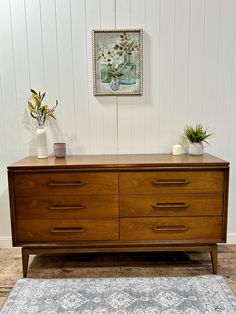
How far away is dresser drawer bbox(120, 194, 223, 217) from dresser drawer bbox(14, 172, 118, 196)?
15 centimetres

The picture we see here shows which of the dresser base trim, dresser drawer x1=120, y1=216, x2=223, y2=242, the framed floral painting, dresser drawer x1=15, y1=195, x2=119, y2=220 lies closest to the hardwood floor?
the dresser base trim

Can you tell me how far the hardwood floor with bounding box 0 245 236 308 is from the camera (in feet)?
6.64

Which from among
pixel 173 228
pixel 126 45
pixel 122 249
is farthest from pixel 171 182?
pixel 126 45

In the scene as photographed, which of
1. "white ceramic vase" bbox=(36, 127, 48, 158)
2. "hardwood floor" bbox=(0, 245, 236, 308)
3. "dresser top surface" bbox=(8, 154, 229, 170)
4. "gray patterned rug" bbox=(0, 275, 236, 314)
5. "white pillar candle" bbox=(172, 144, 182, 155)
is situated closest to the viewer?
"gray patterned rug" bbox=(0, 275, 236, 314)

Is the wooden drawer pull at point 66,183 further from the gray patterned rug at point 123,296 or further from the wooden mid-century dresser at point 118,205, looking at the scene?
the gray patterned rug at point 123,296

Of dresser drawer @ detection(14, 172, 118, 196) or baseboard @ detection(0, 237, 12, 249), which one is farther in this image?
baseboard @ detection(0, 237, 12, 249)

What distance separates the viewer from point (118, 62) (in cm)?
227

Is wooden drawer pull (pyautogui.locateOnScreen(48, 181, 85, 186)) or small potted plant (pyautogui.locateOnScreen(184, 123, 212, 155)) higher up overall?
small potted plant (pyautogui.locateOnScreen(184, 123, 212, 155))

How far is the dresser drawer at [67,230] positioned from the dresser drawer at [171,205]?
5.8 inches

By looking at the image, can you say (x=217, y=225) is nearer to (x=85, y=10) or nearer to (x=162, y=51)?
(x=162, y=51)

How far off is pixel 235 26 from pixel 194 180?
1320 mm

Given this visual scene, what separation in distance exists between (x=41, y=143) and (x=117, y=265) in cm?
110

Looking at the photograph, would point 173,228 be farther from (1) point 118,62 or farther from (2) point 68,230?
(1) point 118,62

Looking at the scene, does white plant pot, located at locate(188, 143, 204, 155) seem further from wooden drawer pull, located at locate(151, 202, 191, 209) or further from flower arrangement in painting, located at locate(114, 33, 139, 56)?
flower arrangement in painting, located at locate(114, 33, 139, 56)
